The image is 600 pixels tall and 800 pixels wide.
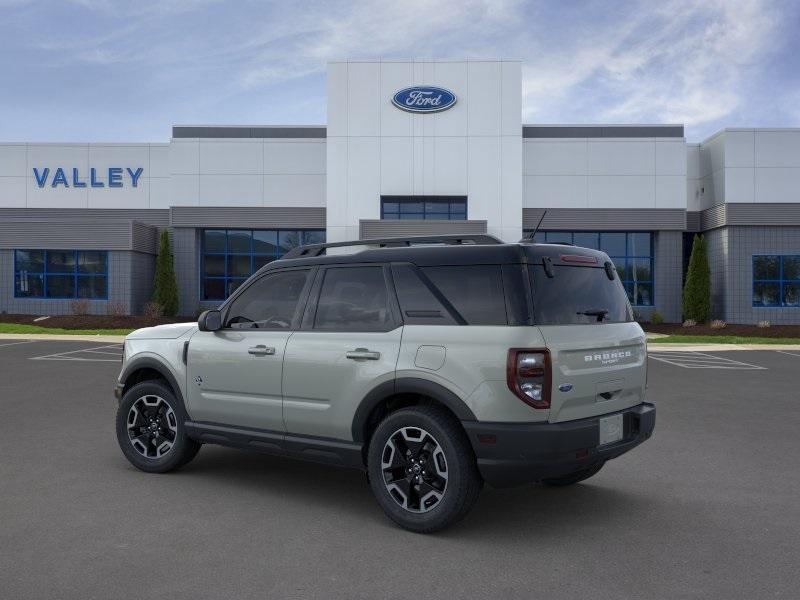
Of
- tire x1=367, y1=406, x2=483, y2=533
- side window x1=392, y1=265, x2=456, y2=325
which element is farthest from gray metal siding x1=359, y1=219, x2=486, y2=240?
tire x1=367, y1=406, x2=483, y2=533

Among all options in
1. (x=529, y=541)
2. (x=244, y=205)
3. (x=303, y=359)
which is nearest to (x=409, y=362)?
(x=303, y=359)

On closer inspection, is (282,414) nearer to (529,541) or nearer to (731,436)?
(529,541)

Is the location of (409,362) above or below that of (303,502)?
above

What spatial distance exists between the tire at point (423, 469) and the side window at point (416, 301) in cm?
59

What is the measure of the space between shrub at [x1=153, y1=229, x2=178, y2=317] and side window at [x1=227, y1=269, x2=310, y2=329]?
83.4 ft

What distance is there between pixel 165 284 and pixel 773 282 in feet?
81.7

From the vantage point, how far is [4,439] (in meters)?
7.70

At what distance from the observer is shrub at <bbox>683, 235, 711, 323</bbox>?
28.8 meters

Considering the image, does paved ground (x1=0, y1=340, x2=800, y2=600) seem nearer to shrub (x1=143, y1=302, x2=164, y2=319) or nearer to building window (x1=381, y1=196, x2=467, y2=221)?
building window (x1=381, y1=196, x2=467, y2=221)

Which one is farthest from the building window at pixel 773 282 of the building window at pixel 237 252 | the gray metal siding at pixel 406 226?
the building window at pixel 237 252

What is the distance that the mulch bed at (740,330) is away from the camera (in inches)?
1002

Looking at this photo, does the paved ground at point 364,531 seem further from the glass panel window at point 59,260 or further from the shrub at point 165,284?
the glass panel window at point 59,260

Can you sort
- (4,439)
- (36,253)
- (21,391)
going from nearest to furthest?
1. (4,439)
2. (21,391)
3. (36,253)

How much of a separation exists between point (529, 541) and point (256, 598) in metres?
1.80
